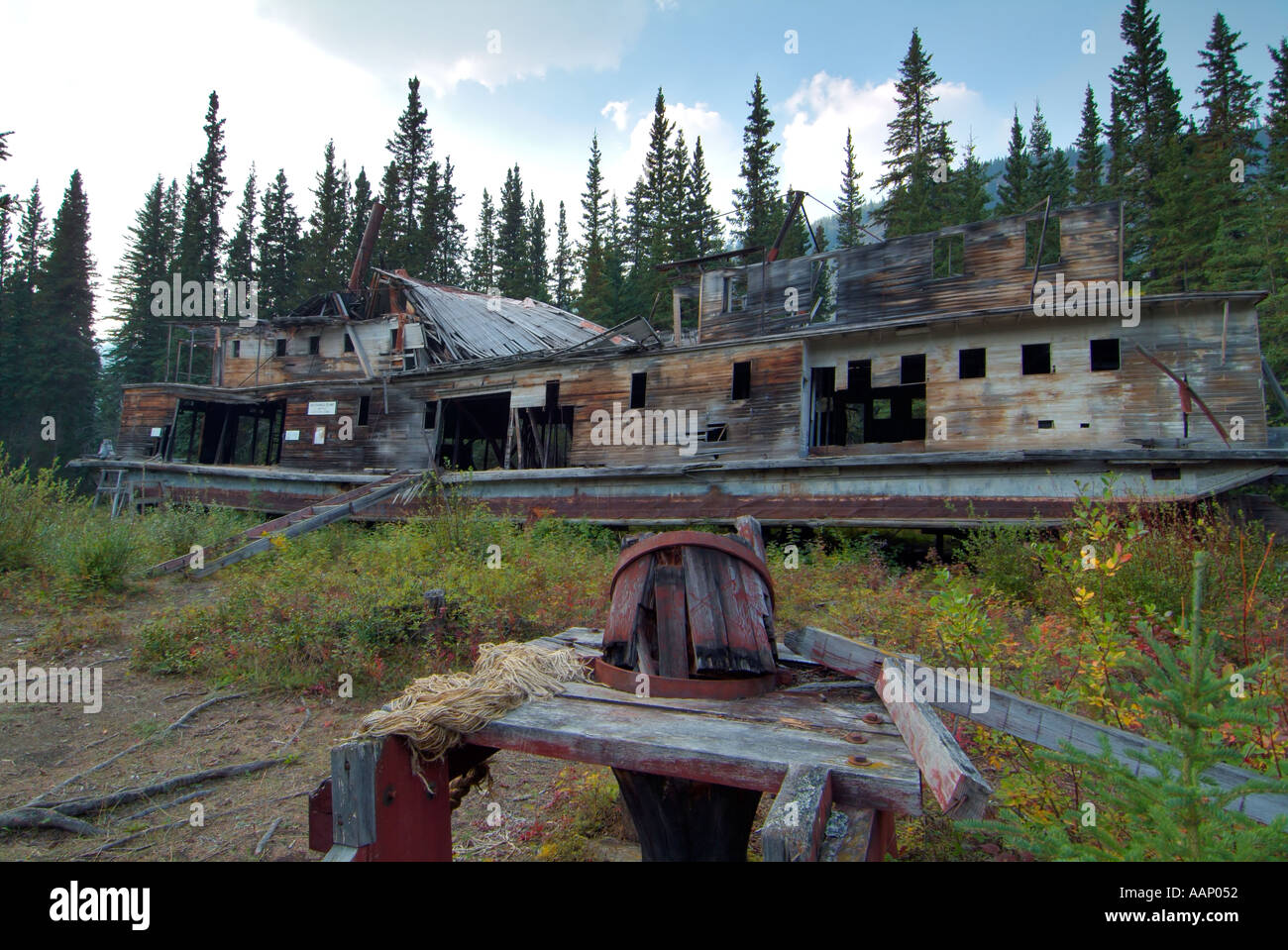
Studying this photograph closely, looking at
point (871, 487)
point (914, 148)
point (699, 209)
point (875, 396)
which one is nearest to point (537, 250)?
point (699, 209)

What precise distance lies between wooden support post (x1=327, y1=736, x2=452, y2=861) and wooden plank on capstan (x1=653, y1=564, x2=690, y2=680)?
1.14m

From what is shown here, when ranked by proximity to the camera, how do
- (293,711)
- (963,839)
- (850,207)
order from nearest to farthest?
(963,839)
(293,711)
(850,207)

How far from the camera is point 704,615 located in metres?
3.12

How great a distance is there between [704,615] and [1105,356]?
14.3 m

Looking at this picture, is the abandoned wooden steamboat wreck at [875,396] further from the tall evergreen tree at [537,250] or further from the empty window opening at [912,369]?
the tall evergreen tree at [537,250]

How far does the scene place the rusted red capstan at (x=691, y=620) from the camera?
10.2 ft

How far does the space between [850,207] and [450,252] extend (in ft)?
105

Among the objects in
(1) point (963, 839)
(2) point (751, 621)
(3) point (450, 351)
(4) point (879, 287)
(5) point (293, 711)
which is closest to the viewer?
(2) point (751, 621)

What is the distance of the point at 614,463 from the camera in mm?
17234

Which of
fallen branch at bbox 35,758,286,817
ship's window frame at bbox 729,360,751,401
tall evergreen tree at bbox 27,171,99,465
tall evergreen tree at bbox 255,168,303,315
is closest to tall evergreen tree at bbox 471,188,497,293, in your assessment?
tall evergreen tree at bbox 255,168,303,315

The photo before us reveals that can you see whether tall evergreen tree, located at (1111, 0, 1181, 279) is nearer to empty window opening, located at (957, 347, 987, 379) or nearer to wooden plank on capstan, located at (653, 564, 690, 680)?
empty window opening, located at (957, 347, 987, 379)

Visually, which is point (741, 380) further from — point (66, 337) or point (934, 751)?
point (66, 337)
